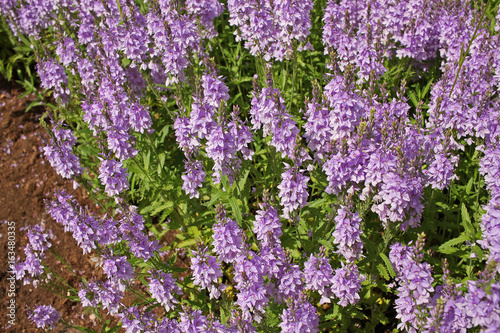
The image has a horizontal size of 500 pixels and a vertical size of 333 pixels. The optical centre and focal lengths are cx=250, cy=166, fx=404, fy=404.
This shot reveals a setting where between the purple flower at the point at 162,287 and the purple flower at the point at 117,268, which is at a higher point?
the purple flower at the point at 117,268

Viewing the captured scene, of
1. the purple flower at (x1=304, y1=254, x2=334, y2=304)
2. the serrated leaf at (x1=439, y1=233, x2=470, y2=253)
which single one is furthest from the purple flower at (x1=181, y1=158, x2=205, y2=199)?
the serrated leaf at (x1=439, y1=233, x2=470, y2=253)

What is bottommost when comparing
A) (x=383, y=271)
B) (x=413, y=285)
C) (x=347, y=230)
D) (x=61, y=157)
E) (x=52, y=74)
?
(x=383, y=271)

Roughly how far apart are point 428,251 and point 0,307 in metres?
6.37

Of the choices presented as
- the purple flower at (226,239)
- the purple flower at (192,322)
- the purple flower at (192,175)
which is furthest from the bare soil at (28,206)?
the purple flower at (226,239)

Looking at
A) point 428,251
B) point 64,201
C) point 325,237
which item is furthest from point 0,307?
point 428,251

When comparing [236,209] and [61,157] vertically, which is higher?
[61,157]

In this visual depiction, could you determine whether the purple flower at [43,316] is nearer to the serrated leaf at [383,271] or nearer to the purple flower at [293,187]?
the purple flower at [293,187]

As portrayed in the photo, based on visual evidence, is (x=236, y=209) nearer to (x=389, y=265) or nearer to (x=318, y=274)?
(x=318, y=274)

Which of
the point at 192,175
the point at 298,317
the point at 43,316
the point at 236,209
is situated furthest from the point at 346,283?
the point at 43,316

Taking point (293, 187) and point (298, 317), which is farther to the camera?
point (293, 187)

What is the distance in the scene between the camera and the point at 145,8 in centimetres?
827

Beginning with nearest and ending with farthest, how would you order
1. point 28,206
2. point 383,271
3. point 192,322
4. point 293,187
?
point 192,322, point 293,187, point 383,271, point 28,206

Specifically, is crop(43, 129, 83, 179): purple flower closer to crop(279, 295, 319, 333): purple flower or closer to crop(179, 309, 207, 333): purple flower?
crop(179, 309, 207, 333): purple flower

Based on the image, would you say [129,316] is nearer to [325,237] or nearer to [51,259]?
[325,237]
